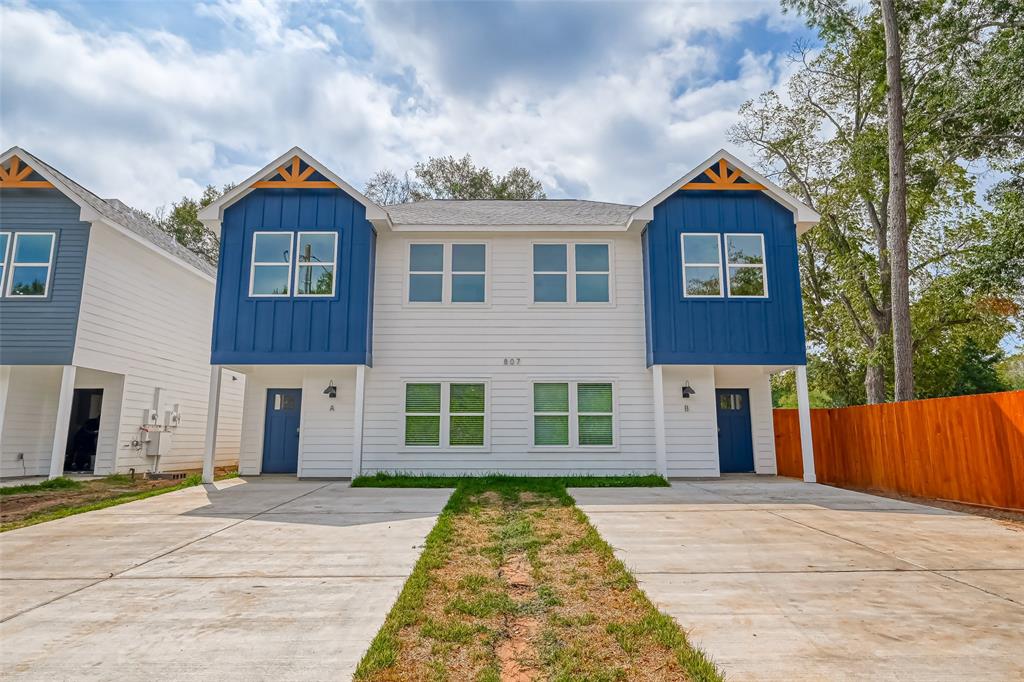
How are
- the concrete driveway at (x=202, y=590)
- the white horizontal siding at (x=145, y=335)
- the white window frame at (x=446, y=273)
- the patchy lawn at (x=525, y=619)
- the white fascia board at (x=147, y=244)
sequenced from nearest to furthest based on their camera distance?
the patchy lawn at (x=525, y=619) < the concrete driveway at (x=202, y=590) < the white fascia board at (x=147, y=244) < the white horizontal siding at (x=145, y=335) < the white window frame at (x=446, y=273)

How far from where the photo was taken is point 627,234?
40.2 feet

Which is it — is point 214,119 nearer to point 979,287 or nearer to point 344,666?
point 344,666

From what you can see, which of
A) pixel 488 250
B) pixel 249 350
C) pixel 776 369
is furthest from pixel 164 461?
pixel 776 369

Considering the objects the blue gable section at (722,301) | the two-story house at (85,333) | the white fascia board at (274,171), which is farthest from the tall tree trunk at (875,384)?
the two-story house at (85,333)

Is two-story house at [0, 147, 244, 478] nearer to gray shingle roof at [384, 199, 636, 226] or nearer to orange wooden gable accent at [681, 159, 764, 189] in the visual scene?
gray shingle roof at [384, 199, 636, 226]

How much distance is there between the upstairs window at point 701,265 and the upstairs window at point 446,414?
492 centimetres

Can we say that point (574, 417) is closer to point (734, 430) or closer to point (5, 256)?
point (734, 430)

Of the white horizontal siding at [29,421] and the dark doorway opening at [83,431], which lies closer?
the white horizontal siding at [29,421]

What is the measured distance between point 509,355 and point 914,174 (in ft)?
44.8

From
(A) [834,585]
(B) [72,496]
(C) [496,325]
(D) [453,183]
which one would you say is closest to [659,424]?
(C) [496,325]

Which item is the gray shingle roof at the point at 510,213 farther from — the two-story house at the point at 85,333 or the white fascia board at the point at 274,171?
the two-story house at the point at 85,333

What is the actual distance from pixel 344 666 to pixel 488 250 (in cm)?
997

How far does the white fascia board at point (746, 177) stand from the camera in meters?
11.6

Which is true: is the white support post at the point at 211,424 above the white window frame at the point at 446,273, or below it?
below
